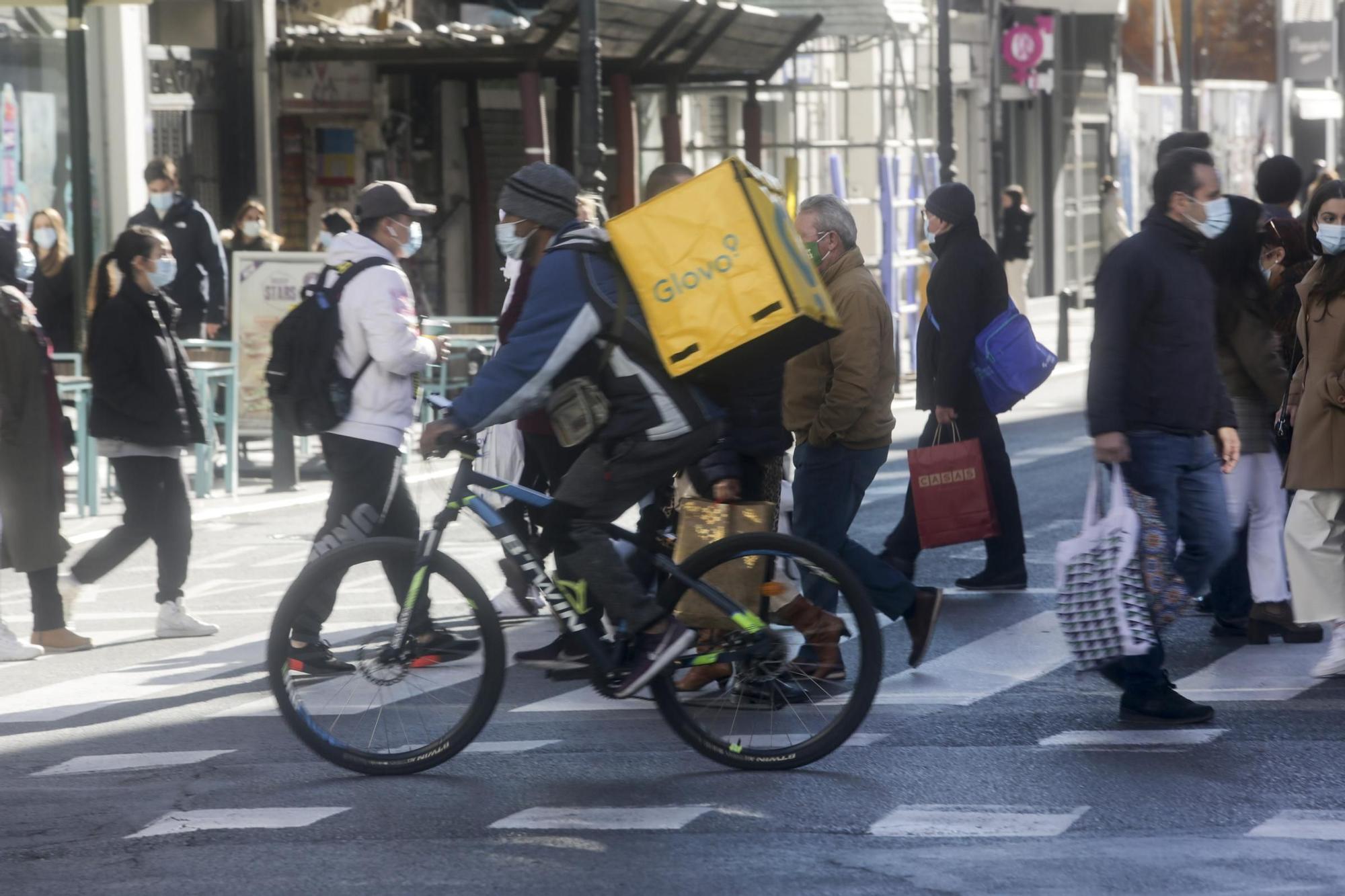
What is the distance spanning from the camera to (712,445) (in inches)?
275

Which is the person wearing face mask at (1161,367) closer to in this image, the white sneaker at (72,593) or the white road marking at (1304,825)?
the white road marking at (1304,825)

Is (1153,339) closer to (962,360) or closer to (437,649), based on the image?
(437,649)

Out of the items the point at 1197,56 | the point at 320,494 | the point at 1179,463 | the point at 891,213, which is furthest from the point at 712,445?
the point at 1197,56

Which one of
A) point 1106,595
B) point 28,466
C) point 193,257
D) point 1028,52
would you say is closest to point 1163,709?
point 1106,595

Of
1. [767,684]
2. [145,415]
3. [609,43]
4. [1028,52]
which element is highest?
[1028,52]

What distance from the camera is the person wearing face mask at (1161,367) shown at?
7.46 m

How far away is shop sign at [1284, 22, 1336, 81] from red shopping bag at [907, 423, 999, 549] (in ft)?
129

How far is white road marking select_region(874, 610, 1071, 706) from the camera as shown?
8.16 m

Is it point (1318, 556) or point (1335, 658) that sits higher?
point (1318, 556)

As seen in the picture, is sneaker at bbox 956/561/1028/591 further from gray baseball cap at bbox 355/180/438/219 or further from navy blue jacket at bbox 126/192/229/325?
navy blue jacket at bbox 126/192/229/325

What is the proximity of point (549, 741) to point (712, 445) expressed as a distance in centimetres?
115

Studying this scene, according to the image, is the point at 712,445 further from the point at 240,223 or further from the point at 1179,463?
the point at 240,223

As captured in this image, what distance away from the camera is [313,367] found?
28.0ft

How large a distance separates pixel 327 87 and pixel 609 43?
330 centimetres
